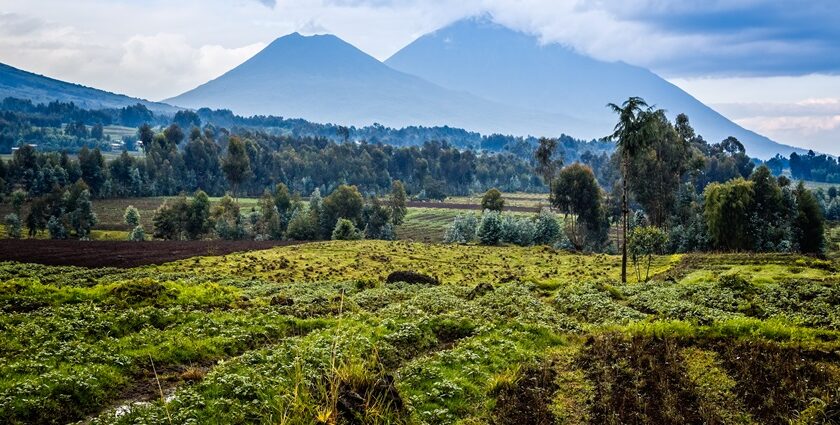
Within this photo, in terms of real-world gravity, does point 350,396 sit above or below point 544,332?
above

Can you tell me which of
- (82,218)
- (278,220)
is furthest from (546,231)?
Result: (82,218)

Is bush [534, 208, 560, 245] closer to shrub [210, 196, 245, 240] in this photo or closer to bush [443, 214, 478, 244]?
bush [443, 214, 478, 244]

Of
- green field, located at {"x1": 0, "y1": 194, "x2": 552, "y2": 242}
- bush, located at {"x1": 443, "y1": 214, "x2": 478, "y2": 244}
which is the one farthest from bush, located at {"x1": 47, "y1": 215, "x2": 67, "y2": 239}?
bush, located at {"x1": 443, "y1": 214, "x2": 478, "y2": 244}

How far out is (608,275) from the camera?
62.6 meters

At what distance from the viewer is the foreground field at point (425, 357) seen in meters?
13.8

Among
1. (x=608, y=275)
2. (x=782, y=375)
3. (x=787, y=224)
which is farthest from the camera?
(x=787, y=224)

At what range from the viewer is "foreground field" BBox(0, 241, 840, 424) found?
45.3 ft

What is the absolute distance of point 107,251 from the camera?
8325cm

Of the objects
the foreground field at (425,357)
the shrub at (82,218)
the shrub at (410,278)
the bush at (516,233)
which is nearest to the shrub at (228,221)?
the shrub at (82,218)

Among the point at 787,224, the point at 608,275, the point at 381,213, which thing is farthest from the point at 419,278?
the point at 381,213

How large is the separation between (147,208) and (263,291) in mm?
137918

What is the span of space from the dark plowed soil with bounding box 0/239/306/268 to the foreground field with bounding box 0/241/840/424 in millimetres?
43029

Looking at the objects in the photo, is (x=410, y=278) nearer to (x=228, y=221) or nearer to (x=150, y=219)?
(x=228, y=221)

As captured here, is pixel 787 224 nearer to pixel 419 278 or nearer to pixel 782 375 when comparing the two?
pixel 419 278
